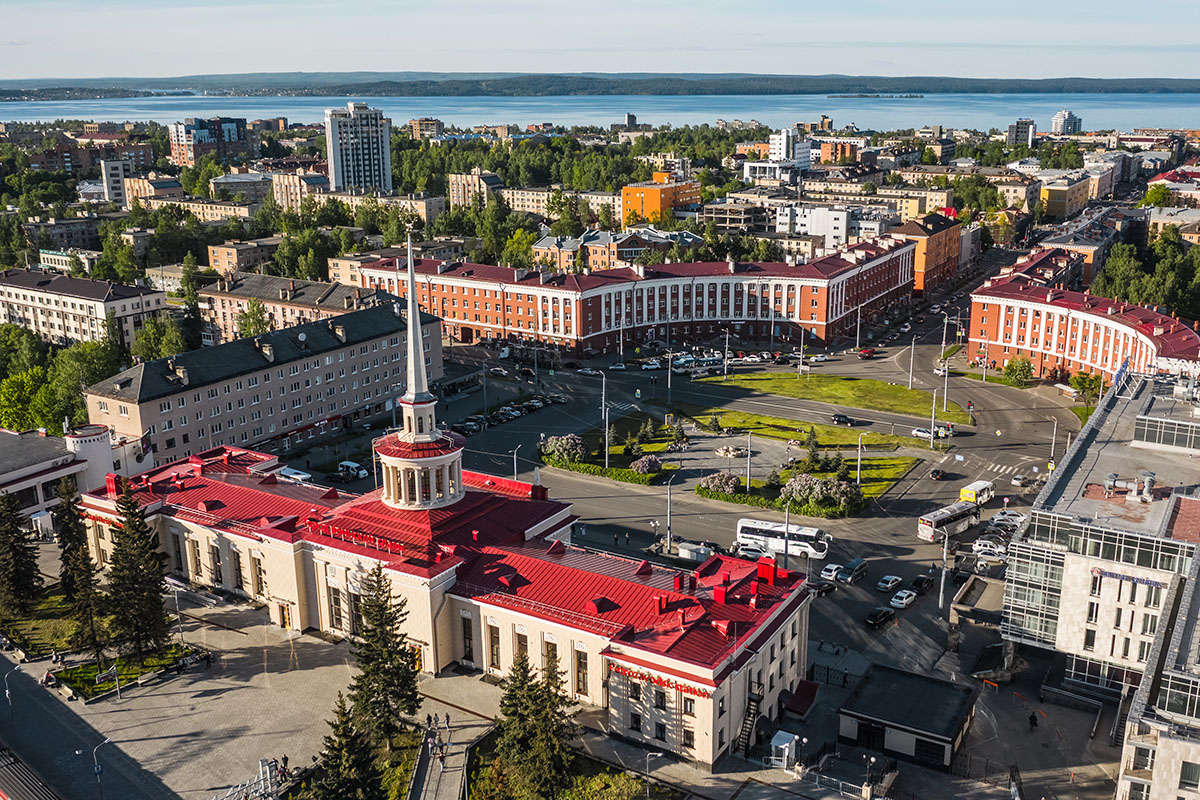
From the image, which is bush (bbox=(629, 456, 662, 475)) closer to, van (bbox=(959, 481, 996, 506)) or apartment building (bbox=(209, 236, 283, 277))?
van (bbox=(959, 481, 996, 506))

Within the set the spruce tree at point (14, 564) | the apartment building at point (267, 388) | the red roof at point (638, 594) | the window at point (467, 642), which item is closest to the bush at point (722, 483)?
the red roof at point (638, 594)

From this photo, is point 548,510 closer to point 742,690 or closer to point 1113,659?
point 742,690

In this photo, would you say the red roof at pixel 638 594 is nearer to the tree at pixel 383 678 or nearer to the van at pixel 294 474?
the tree at pixel 383 678

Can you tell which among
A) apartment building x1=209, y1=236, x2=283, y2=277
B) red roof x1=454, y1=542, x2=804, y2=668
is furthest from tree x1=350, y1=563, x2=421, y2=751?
apartment building x1=209, y1=236, x2=283, y2=277

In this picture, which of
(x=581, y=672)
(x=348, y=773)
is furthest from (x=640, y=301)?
(x=348, y=773)

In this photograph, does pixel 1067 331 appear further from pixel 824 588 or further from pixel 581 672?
pixel 581 672
